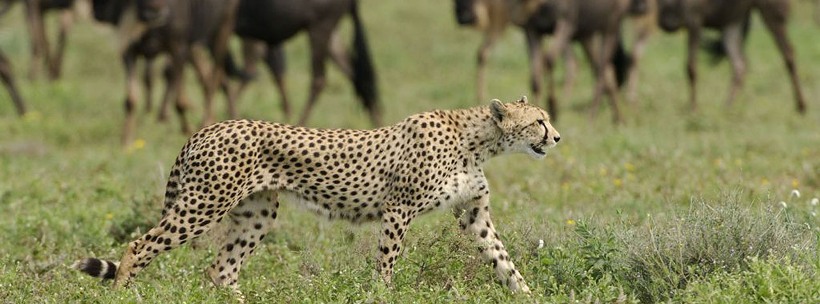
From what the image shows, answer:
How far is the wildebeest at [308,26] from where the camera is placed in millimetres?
15695

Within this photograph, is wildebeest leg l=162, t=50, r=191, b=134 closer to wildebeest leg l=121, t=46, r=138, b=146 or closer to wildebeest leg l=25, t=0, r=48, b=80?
wildebeest leg l=121, t=46, r=138, b=146

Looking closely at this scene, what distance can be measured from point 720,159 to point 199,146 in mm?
5911

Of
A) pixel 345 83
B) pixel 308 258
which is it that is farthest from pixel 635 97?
pixel 308 258

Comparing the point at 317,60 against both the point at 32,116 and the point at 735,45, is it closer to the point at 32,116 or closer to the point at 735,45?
the point at 32,116

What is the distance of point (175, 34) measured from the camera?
14.7m

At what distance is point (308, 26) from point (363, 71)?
37.6 inches

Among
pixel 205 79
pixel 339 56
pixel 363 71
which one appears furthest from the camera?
pixel 339 56

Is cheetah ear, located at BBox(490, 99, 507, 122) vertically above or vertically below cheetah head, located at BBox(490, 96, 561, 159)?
above

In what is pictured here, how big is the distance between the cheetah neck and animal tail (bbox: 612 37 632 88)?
11354 mm

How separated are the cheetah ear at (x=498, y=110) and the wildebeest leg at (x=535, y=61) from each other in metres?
8.79

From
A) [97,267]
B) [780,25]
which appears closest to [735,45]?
[780,25]

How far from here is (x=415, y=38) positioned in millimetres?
24156

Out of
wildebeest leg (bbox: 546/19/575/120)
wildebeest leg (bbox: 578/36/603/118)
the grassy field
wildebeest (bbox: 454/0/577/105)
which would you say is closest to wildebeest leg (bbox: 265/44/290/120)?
the grassy field

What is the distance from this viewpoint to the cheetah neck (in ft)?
23.3
